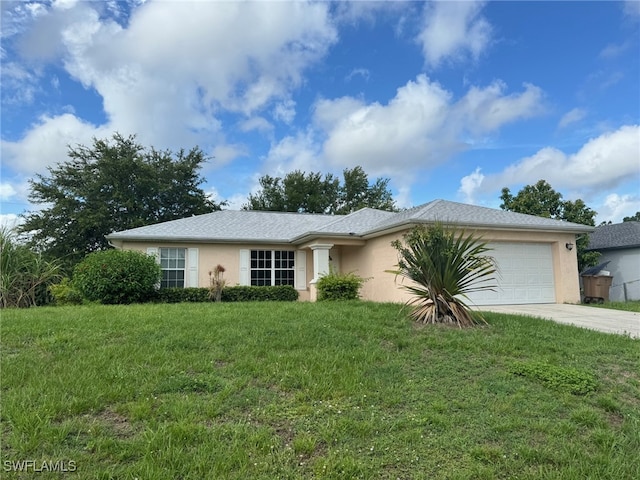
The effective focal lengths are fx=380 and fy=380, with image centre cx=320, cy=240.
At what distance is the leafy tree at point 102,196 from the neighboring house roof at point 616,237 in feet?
80.3

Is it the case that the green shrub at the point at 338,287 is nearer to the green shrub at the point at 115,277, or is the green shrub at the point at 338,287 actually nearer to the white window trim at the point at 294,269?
the white window trim at the point at 294,269

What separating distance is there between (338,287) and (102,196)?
2000cm

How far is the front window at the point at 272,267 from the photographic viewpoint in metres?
15.7

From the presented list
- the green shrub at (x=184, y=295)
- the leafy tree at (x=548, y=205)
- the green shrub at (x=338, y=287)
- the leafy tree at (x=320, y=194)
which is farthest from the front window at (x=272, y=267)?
the leafy tree at (x=320, y=194)

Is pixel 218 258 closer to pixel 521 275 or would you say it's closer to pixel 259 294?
pixel 259 294

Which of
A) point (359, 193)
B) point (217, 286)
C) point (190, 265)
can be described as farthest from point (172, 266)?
point (359, 193)

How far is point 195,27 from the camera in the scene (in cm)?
933

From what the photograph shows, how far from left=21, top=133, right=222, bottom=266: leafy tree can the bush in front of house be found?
1301 cm

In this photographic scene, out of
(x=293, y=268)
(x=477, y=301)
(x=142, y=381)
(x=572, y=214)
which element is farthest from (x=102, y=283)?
(x=572, y=214)

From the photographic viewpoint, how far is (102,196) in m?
25.2

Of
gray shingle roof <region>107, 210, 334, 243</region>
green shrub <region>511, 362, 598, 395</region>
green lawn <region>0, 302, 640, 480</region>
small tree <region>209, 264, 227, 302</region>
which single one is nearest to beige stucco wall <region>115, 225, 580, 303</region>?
gray shingle roof <region>107, 210, 334, 243</region>

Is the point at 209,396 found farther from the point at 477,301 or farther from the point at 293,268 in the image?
the point at 293,268

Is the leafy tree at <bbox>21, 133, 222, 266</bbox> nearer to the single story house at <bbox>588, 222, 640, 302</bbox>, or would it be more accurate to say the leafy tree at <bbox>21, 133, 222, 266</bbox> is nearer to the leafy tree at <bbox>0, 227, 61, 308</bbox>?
the leafy tree at <bbox>0, 227, 61, 308</bbox>

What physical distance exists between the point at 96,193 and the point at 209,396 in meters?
25.4
